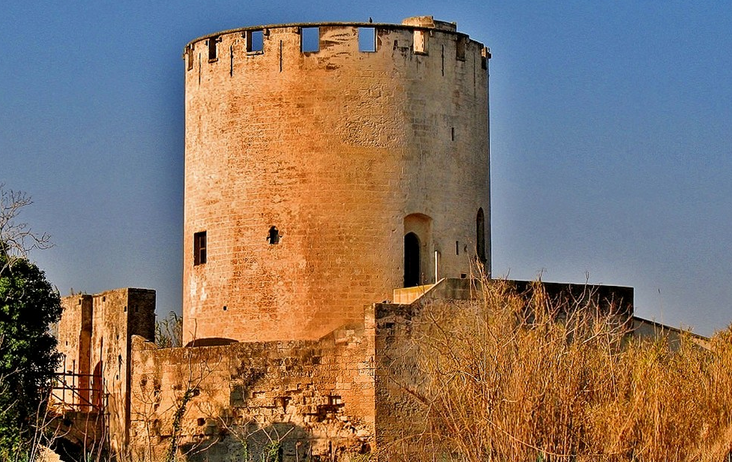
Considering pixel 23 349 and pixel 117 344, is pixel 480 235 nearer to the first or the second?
pixel 117 344

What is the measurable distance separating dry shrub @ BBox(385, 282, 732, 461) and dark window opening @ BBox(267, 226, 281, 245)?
22.7ft

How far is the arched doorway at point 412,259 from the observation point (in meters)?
25.9

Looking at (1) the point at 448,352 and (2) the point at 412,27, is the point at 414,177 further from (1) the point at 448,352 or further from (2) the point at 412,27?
(1) the point at 448,352

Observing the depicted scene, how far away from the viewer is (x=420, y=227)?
25922mm

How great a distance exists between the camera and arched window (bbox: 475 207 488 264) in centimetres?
2700

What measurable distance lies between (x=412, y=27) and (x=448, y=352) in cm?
857

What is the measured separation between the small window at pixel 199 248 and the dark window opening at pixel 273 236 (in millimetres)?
1651

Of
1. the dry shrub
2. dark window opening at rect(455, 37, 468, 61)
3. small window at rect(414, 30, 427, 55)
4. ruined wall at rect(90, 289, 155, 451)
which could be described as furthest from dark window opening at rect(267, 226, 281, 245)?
the dry shrub

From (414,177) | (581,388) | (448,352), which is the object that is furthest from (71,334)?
(581,388)

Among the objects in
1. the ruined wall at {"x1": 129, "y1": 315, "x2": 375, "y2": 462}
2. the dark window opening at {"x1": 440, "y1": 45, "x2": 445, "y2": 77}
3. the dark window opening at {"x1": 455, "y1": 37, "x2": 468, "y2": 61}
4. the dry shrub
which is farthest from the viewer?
the dark window opening at {"x1": 455, "y1": 37, "x2": 468, "y2": 61}

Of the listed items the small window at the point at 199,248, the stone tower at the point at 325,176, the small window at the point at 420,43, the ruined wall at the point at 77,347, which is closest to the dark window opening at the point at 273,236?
the stone tower at the point at 325,176

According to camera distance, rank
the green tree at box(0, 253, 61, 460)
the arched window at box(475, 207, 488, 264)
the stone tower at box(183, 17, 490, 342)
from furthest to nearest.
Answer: the arched window at box(475, 207, 488, 264)
the stone tower at box(183, 17, 490, 342)
the green tree at box(0, 253, 61, 460)

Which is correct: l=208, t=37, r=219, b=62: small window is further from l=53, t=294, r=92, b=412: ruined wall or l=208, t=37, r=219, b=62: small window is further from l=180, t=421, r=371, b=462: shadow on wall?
l=180, t=421, r=371, b=462: shadow on wall

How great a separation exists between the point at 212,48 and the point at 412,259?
521cm
